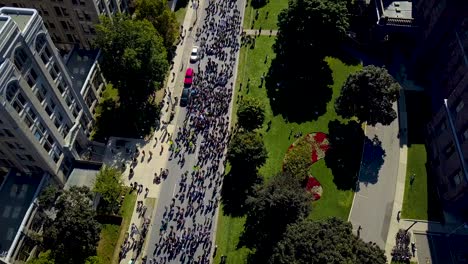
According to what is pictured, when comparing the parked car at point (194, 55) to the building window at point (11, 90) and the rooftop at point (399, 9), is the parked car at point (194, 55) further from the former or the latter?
the rooftop at point (399, 9)

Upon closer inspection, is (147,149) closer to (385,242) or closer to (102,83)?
(102,83)

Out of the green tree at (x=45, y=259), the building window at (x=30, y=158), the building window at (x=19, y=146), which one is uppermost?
the building window at (x=19, y=146)

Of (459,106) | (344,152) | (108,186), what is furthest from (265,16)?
(108,186)

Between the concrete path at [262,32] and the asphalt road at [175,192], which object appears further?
the concrete path at [262,32]

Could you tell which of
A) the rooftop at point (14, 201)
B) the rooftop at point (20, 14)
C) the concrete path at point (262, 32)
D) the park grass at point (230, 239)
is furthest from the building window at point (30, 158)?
the concrete path at point (262, 32)

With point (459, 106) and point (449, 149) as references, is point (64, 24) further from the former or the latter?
point (449, 149)

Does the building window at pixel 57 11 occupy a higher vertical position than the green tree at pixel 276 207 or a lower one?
higher

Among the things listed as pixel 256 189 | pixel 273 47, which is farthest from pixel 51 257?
pixel 273 47
